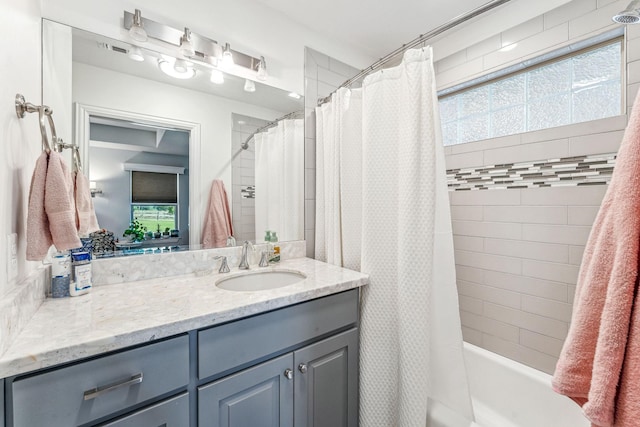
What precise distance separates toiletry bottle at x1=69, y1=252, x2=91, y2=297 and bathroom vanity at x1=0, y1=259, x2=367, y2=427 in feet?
0.20

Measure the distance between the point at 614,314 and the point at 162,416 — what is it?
1146mm

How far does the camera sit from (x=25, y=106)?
851 mm

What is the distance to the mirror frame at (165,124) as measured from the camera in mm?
1187

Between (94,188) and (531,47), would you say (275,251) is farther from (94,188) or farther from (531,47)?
(531,47)

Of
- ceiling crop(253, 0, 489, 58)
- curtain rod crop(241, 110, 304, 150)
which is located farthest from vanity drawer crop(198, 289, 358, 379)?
ceiling crop(253, 0, 489, 58)

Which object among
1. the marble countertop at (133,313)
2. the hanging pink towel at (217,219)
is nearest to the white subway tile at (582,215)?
the marble countertop at (133,313)

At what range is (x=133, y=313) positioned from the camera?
34.9 inches

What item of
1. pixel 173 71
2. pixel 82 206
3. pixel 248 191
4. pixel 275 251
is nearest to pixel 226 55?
pixel 173 71

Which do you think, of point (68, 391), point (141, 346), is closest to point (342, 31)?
point (141, 346)

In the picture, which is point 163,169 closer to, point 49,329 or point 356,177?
point 49,329

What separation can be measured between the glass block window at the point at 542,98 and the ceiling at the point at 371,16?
0.53m

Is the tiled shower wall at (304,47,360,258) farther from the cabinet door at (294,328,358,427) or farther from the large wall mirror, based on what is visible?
the cabinet door at (294,328,358,427)

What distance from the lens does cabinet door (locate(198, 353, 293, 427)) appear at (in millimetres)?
897

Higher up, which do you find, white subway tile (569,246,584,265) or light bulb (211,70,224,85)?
light bulb (211,70,224,85)
